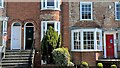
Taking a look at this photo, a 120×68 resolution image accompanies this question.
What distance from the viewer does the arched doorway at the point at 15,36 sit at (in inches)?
1001

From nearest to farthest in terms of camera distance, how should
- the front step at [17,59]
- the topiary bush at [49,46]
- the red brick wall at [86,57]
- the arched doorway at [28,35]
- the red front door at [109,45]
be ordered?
the front step at [17,59] → the topiary bush at [49,46] → the red brick wall at [86,57] → the arched doorway at [28,35] → the red front door at [109,45]

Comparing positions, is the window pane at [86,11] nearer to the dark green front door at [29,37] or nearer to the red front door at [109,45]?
the red front door at [109,45]

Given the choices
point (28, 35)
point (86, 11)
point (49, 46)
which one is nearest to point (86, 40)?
point (86, 11)

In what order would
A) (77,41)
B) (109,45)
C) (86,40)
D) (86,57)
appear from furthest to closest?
(109,45)
(77,41)
(86,40)
(86,57)

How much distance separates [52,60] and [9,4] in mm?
7846

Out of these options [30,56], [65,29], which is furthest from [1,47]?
[65,29]

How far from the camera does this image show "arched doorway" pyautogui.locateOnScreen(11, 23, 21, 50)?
1001 inches

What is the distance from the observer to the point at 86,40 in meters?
25.3

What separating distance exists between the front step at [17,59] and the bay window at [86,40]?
4.70 m

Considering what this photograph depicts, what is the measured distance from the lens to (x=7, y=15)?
83.9 feet

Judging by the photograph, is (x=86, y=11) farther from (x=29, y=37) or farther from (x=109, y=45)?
(x=29, y=37)

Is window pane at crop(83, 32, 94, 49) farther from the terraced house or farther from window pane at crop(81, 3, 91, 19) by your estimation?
window pane at crop(81, 3, 91, 19)

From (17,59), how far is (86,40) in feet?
23.7

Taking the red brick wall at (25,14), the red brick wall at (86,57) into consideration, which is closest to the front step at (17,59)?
the red brick wall at (25,14)
